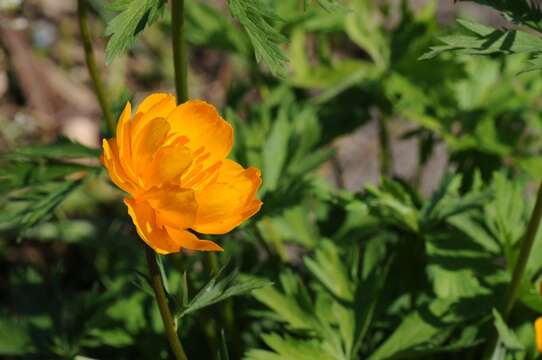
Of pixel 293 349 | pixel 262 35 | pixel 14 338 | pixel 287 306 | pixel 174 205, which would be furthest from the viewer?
pixel 14 338

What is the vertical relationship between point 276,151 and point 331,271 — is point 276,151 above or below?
above

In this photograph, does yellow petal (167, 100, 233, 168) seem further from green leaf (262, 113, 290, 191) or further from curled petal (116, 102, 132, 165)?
green leaf (262, 113, 290, 191)

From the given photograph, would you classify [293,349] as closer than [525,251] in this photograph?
No


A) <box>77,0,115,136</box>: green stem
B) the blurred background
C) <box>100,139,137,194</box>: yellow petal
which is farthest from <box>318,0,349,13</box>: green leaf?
<box>77,0,115,136</box>: green stem

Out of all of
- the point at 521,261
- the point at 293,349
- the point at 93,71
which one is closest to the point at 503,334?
the point at 521,261

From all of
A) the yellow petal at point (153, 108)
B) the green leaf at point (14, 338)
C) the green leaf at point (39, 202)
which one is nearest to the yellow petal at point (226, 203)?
the yellow petal at point (153, 108)

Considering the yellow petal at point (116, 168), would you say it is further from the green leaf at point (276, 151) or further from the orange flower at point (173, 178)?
the green leaf at point (276, 151)

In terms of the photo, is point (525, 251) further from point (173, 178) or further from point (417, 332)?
point (173, 178)
